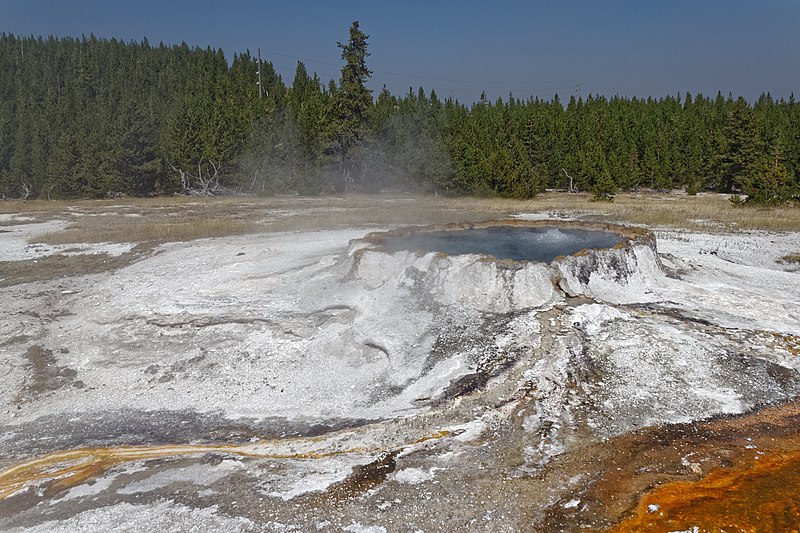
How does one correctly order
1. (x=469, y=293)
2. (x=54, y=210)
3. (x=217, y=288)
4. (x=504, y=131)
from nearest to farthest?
(x=469, y=293), (x=217, y=288), (x=54, y=210), (x=504, y=131)

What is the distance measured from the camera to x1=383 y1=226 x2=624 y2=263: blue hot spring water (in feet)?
47.4

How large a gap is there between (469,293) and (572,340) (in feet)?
8.30

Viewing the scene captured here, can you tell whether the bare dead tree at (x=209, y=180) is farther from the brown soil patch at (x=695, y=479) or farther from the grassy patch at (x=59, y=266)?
the brown soil patch at (x=695, y=479)

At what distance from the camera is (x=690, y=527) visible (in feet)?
18.7

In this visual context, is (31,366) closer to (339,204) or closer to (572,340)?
(572,340)

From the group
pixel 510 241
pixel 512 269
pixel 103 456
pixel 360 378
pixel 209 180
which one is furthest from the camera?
pixel 209 180

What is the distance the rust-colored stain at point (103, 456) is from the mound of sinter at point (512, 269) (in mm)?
4744

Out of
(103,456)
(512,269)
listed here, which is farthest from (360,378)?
(512,269)

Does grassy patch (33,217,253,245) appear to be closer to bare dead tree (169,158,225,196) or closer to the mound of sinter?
the mound of sinter

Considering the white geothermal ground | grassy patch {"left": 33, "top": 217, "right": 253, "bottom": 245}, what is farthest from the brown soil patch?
grassy patch {"left": 33, "top": 217, "right": 253, "bottom": 245}

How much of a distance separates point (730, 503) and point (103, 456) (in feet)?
24.2

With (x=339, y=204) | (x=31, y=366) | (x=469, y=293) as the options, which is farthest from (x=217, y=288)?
(x=339, y=204)

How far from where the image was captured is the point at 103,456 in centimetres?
752

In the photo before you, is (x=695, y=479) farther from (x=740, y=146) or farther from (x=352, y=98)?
(x=740, y=146)
